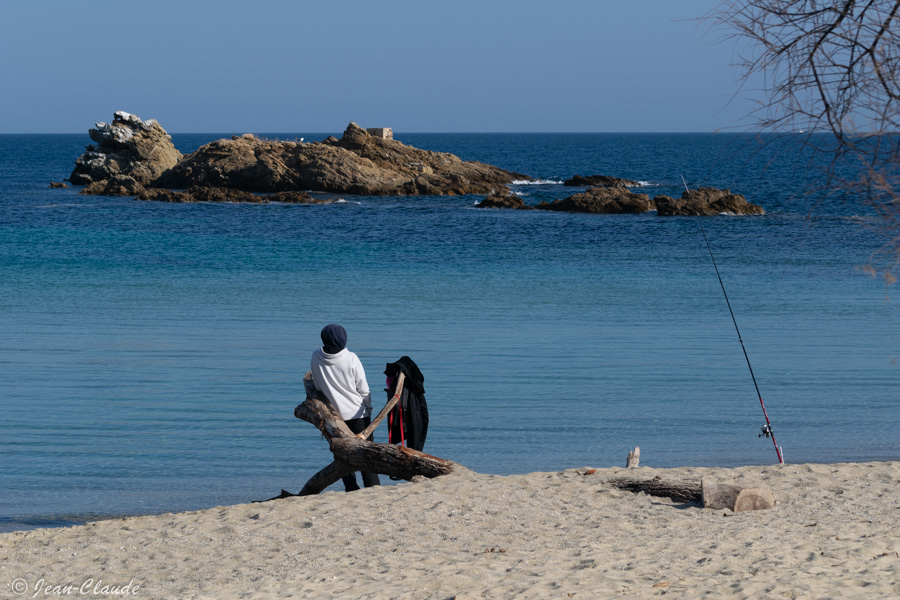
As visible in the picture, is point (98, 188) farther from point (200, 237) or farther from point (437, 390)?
point (437, 390)

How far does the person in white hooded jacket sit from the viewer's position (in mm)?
7199

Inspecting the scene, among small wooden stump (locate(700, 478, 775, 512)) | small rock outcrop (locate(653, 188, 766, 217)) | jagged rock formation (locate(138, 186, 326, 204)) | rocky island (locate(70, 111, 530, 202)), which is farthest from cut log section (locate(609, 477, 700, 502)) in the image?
rocky island (locate(70, 111, 530, 202))

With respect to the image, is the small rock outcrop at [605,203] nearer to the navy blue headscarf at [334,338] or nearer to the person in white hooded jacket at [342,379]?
the person in white hooded jacket at [342,379]

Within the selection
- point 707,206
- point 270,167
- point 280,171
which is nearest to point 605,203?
point 707,206

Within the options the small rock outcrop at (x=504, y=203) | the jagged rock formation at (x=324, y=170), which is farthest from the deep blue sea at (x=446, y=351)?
the jagged rock formation at (x=324, y=170)

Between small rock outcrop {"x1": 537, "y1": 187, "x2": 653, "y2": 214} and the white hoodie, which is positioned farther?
small rock outcrop {"x1": 537, "y1": 187, "x2": 653, "y2": 214}

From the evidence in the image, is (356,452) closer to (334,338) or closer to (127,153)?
(334,338)

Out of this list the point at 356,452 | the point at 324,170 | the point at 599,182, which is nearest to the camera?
the point at 356,452

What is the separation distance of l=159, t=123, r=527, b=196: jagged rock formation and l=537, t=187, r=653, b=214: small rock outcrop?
36.1ft

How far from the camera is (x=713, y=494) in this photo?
675 cm

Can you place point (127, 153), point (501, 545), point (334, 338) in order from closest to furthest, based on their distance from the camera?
point (501, 545), point (334, 338), point (127, 153)

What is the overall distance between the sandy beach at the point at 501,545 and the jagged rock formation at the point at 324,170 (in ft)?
146

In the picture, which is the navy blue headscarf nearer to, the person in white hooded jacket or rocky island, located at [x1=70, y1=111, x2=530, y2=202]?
the person in white hooded jacket

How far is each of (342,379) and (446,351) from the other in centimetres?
687
